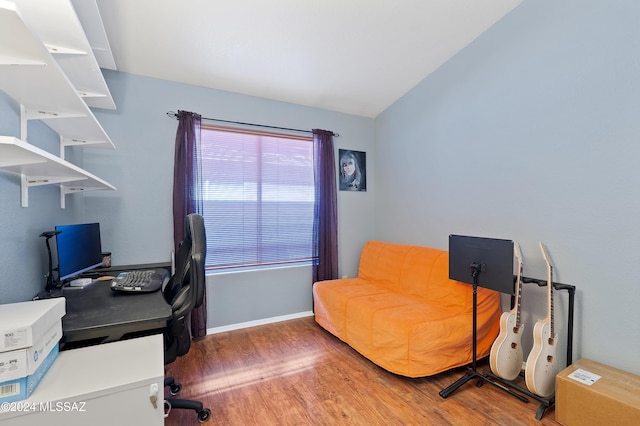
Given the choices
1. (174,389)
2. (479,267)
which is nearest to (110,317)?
(174,389)

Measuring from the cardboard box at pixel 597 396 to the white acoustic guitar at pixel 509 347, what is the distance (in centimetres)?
31

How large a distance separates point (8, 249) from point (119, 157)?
59.9 inches

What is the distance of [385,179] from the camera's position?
3.82m

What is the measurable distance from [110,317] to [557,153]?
9.95ft

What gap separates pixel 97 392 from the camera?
97cm

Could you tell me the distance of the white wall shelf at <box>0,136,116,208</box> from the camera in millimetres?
986

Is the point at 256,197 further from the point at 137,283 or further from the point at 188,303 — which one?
the point at 188,303

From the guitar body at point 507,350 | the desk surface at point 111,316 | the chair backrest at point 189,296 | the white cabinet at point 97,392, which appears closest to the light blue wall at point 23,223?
the desk surface at point 111,316

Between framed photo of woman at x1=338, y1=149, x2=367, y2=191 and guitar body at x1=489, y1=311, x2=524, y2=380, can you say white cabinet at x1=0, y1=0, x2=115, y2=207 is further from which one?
guitar body at x1=489, y1=311, x2=524, y2=380

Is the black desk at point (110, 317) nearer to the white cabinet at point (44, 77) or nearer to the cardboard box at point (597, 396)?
the white cabinet at point (44, 77)

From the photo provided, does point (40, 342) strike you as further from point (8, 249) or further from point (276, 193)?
point (276, 193)

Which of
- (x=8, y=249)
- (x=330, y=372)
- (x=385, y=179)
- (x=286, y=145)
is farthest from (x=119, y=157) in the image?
(x=385, y=179)

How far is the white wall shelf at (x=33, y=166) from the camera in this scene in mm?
986

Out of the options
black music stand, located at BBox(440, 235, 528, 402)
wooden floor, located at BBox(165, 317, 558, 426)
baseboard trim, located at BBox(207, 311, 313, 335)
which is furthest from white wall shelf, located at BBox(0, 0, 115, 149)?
black music stand, located at BBox(440, 235, 528, 402)
